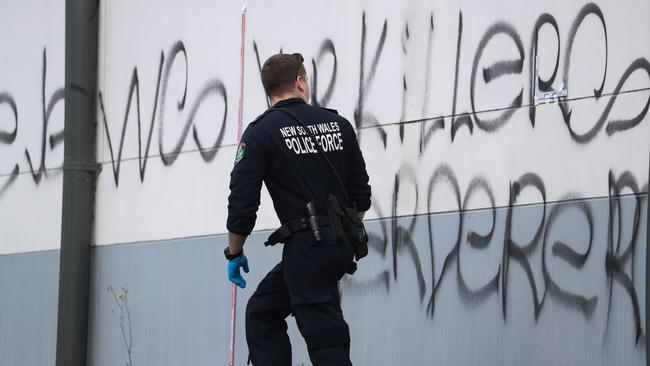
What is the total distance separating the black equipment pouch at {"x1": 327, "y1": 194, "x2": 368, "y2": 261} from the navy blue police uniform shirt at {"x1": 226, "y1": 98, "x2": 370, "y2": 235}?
51 mm

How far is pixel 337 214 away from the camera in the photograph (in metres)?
5.66

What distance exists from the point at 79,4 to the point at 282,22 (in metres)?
1.90

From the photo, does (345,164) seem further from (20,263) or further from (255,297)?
(20,263)

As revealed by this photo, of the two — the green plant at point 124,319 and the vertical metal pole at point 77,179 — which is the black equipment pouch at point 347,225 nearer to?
the green plant at point 124,319

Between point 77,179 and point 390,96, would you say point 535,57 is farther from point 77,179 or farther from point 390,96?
point 77,179

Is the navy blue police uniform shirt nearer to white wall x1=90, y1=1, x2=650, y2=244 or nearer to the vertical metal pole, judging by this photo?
white wall x1=90, y1=1, x2=650, y2=244

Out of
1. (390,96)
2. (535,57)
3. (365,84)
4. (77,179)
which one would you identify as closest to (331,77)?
(365,84)

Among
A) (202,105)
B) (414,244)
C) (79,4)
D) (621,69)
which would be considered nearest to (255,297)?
(414,244)

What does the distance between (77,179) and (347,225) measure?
140 inches

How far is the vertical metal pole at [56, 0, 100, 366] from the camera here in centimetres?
876

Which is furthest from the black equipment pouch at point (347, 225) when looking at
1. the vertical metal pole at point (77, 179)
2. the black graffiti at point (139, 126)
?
the vertical metal pole at point (77, 179)

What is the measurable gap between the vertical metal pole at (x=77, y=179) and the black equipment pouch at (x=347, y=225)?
3.51 m

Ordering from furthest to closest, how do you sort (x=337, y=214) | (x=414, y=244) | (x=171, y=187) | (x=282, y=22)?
(x=171, y=187) → (x=282, y=22) → (x=414, y=244) → (x=337, y=214)

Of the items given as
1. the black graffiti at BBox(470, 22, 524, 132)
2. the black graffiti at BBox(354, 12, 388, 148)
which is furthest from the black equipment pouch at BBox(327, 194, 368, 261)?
the black graffiti at BBox(354, 12, 388, 148)
